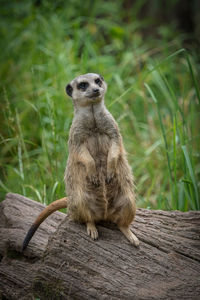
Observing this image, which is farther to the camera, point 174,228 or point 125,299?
point 174,228

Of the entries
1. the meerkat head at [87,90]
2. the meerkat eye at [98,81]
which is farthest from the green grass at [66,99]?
the meerkat eye at [98,81]

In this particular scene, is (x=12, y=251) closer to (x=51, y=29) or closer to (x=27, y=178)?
(x=27, y=178)

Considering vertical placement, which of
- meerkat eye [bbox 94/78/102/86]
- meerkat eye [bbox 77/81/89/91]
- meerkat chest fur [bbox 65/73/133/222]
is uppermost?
meerkat eye [bbox 94/78/102/86]

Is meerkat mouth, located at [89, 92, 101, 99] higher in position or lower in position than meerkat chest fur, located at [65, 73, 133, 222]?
higher

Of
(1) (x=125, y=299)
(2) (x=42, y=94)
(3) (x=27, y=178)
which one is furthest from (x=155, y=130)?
(1) (x=125, y=299)

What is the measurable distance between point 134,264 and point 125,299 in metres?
0.31

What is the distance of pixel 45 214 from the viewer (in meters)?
2.98

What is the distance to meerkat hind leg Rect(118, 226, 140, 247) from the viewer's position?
2.80 meters

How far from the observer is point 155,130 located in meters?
5.64

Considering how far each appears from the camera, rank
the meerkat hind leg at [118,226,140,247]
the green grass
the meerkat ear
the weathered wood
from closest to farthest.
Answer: the weathered wood
the meerkat hind leg at [118,226,140,247]
the meerkat ear
the green grass

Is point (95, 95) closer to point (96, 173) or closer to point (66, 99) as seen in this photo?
point (96, 173)

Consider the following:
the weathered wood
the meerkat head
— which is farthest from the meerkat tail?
the meerkat head

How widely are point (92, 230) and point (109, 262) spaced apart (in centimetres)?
29

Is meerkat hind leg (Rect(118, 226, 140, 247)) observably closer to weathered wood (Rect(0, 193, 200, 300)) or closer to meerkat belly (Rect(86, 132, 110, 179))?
weathered wood (Rect(0, 193, 200, 300))
